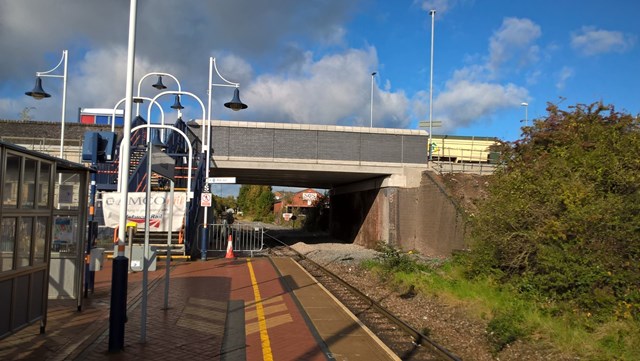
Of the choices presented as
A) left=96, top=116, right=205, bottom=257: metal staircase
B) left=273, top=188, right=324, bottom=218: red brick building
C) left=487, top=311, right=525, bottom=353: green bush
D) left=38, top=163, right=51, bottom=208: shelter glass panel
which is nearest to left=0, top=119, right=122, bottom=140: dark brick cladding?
left=96, top=116, right=205, bottom=257: metal staircase

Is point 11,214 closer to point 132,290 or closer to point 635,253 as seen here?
point 132,290

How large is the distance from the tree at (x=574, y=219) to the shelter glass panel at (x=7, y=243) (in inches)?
354

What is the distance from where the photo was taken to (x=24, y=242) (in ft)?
22.8

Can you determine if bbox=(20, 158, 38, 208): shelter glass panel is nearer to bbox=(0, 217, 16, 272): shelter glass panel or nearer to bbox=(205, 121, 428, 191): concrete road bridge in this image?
bbox=(0, 217, 16, 272): shelter glass panel

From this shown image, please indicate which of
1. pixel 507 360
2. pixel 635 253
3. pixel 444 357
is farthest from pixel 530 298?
pixel 444 357

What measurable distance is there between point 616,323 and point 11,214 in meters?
8.98

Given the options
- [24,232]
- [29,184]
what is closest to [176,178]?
[29,184]

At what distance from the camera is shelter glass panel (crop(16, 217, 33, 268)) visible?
6.75 m

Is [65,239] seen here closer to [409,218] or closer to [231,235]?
[231,235]

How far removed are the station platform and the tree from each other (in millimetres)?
4120

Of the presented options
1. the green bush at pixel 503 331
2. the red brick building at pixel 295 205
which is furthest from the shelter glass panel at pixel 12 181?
the red brick building at pixel 295 205

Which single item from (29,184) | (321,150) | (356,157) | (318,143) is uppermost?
(318,143)

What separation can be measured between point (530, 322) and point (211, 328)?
5492mm

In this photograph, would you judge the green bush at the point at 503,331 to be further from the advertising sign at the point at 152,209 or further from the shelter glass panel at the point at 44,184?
the advertising sign at the point at 152,209
